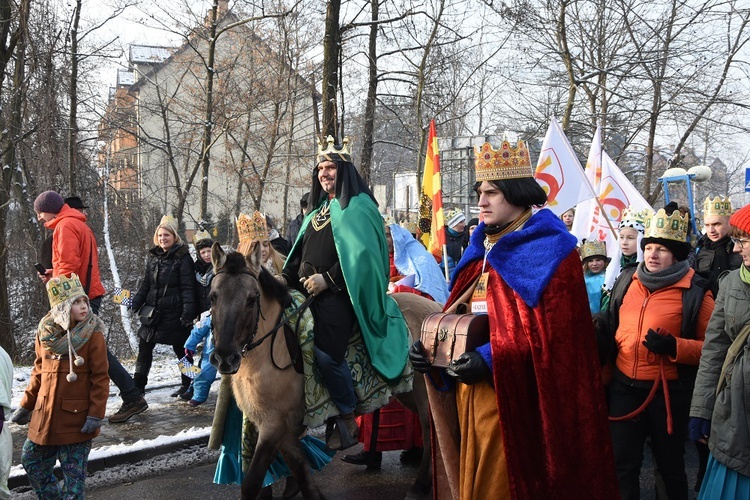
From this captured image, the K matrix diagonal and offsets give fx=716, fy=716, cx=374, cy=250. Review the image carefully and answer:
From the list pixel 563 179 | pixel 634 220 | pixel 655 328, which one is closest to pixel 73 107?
pixel 563 179

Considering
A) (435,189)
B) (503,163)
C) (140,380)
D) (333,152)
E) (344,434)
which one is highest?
(333,152)

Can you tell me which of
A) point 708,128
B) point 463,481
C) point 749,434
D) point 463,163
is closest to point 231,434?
point 463,481

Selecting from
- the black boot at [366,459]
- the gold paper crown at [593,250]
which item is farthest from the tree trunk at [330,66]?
the black boot at [366,459]

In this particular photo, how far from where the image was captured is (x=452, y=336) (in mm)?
3430

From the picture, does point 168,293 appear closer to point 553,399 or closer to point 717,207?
point 717,207

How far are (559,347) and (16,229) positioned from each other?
1374 centimetres

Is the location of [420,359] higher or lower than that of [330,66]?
lower

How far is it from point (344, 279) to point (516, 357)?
230cm

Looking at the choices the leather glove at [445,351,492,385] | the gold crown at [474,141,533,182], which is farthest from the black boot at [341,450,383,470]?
the gold crown at [474,141,533,182]

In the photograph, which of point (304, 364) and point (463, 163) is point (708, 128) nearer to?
point (463, 163)

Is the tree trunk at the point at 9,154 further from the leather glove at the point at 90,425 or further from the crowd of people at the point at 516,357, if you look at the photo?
the leather glove at the point at 90,425

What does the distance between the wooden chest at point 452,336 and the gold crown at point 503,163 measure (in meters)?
0.70

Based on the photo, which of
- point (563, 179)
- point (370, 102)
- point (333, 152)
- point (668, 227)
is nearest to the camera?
point (668, 227)

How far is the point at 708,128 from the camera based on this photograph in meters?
20.8
